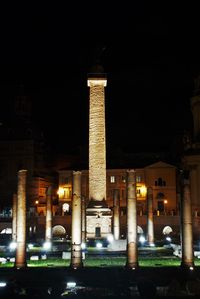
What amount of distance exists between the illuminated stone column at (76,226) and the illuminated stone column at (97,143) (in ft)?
46.4

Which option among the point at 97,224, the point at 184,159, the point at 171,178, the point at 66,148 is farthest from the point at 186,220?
the point at 66,148

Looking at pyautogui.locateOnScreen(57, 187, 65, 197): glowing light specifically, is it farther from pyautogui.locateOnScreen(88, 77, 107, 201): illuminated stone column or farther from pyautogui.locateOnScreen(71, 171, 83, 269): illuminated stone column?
pyautogui.locateOnScreen(71, 171, 83, 269): illuminated stone column

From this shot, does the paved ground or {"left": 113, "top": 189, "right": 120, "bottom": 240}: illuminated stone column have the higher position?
{"left": 113, "top": 189, "right": 120, "bottom": 240}: illuminated stone column

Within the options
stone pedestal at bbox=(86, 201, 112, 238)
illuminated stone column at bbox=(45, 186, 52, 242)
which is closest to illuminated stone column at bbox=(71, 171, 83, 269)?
stone pedestal at bbox=(86, 201, 112, 238)

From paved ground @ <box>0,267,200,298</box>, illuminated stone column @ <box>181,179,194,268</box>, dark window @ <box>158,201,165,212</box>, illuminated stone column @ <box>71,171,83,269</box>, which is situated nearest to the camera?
paved ground @ <box>0,267,200,298</box>

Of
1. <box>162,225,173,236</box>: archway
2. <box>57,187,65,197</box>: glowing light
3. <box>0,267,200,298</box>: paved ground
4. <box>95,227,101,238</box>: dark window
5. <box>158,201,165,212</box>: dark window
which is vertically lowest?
<box>0,267,200,298</box>: paved ground

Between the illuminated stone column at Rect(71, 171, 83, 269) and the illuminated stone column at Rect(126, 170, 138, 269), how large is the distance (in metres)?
2.44

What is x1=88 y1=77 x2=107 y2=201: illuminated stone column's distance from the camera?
128ft

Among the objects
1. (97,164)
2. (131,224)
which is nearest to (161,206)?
(97,164)

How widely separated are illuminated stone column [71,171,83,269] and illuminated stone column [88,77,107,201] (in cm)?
1414

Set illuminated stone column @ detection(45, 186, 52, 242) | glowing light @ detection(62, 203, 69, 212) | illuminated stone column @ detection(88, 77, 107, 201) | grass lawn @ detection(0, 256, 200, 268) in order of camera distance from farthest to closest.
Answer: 1. glowing light @ detection(62, 203, 69, 212)
2. illuminated stone column @ detection(88, 77, 107, 201)
3. illuminated stone column @ detection(45, 186, 52, 242)
4. grass lawn @ detection(0, 256, 200, 268)

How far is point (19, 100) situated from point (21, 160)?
10.4 m

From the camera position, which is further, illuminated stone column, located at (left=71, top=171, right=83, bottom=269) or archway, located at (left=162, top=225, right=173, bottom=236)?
archway, located at (left=162, top=225, right=173, bottom=236)

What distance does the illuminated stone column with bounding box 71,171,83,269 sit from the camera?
2344 centimetres
